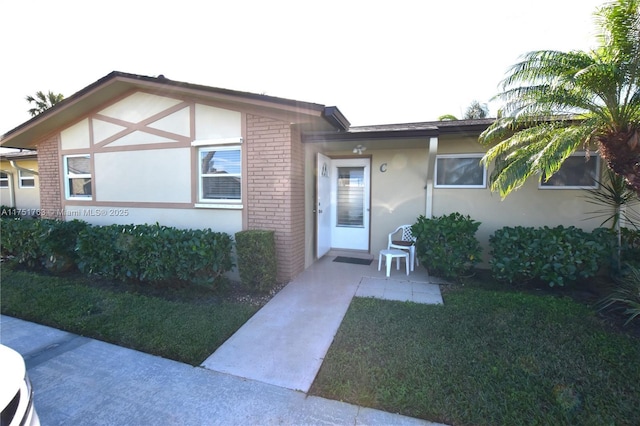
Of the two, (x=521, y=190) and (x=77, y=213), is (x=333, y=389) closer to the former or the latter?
(x=521, y=190)

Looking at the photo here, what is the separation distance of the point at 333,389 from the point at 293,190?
347cm

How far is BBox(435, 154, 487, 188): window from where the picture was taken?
626cm

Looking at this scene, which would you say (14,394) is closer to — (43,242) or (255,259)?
(255,259)

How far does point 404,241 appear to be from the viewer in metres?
6.38

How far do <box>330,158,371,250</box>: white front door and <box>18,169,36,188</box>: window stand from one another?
12994 millimetres

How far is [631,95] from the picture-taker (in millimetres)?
4004

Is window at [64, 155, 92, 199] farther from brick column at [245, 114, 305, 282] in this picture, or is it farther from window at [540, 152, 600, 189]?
window at [540, 152, 600, 189]

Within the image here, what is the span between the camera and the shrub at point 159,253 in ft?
15.7

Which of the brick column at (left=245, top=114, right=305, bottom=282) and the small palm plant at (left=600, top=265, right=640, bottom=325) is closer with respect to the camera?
the small palm plant at (left=600, top=265, right=640, bottom=325)

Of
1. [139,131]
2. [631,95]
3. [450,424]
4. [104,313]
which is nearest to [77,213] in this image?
[139,131]

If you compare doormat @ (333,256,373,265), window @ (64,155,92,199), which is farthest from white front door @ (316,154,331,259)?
window @ (64,155,92,199)

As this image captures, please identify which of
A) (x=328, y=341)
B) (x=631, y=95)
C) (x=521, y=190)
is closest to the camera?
(x=328, y=341)

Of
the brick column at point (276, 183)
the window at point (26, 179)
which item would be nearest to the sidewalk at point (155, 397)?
the brick column at point (276, 183)

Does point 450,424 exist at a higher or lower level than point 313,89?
lower
